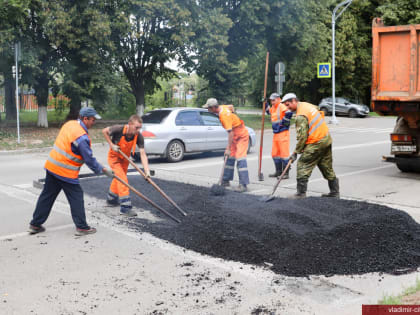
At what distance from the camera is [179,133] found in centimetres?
1300

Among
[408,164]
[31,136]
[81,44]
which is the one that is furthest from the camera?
[81,44]

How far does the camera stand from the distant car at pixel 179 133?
12.6m

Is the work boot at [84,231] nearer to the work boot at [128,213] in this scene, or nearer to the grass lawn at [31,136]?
the work boot at [128,213]

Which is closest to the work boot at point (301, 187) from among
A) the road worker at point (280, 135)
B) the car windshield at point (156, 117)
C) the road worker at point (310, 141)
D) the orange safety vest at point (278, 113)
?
the road worker at point (310, 141)

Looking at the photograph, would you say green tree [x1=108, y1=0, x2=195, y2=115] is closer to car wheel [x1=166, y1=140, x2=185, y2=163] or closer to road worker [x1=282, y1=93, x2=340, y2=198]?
car wheel [x1=166, y1=140, x2=185, y2=163]

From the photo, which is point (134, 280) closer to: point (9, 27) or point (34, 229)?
point (34, 229)

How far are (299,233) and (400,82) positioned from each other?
210 inches

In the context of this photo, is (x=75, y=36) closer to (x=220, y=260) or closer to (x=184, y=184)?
(x=184, y=184)

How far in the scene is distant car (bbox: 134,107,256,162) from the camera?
1265 cm

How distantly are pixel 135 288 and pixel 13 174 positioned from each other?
7.74 metres

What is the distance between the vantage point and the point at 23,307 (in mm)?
3984

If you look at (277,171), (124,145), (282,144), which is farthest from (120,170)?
(277,171)

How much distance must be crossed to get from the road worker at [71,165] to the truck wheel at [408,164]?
663cm

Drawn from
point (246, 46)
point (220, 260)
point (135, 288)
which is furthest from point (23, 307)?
point (246, 46)
